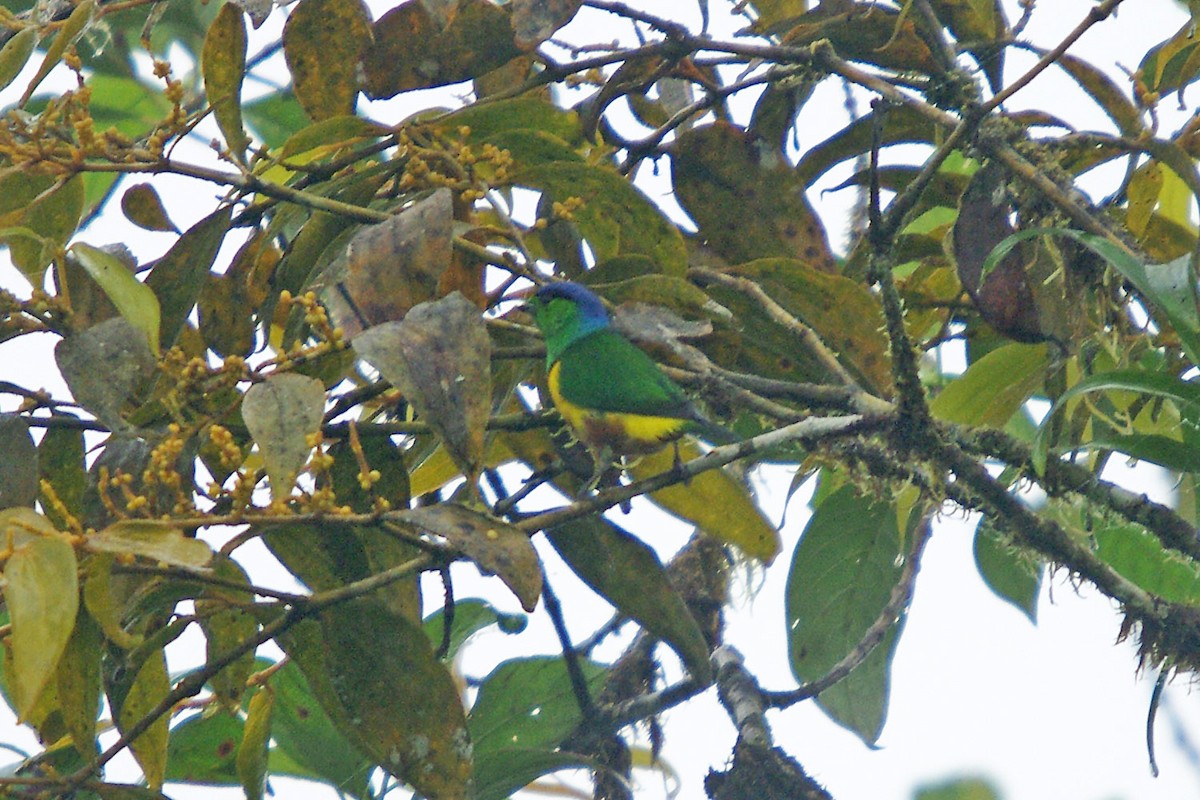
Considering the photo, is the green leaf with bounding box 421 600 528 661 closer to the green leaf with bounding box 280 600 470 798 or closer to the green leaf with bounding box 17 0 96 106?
the green leaf with bounding box 280 600 470 798

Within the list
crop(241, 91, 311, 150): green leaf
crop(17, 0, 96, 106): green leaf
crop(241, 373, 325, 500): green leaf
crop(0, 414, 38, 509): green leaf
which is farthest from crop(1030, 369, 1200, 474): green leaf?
crop(241, 91, 311, 150): green leaf

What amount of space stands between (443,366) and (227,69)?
2.77 ft

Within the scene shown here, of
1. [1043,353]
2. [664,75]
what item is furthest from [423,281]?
[1043,353]

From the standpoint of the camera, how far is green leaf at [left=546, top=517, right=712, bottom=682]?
2.06m

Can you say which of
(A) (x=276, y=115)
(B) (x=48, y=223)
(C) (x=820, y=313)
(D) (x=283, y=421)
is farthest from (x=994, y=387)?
(A) (x=276, y=115)

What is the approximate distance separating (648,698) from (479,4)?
136 cm

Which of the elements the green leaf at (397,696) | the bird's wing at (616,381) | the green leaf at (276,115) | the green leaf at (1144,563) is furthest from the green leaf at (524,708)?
the green leaf at (276,115)

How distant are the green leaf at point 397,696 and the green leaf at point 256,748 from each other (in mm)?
227

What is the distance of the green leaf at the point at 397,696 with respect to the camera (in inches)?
73.0

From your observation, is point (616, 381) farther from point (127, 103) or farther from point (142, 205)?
point (127, 103)

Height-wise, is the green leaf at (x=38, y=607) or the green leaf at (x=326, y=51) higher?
the green leaf at (x=326, y=51)

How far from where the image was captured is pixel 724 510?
2.45 m

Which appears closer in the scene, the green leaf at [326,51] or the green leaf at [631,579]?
the green leaf at [631,579]

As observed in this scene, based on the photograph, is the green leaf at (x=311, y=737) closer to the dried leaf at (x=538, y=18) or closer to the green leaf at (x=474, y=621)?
the green leaf at (x=474, y=621)
